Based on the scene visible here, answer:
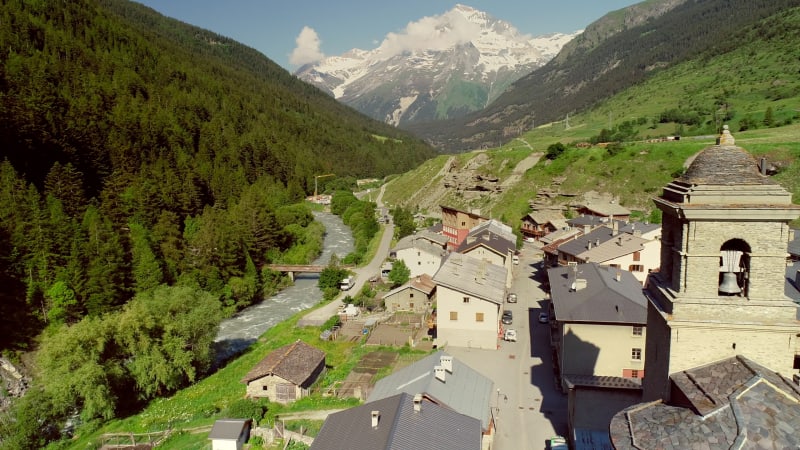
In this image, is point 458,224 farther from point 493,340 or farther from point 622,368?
point 622,368

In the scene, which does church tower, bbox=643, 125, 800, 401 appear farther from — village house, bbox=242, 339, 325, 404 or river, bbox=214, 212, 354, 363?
river, bbox=214, 212, 354, 363

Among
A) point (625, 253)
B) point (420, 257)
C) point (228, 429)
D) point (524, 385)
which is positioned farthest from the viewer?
point (420, 257)

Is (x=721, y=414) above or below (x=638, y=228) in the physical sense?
below

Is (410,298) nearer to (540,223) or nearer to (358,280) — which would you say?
(358,280)

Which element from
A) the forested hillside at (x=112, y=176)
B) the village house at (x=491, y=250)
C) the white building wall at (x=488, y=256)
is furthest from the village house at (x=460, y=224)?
the forested hillside at (x=112, y=176)

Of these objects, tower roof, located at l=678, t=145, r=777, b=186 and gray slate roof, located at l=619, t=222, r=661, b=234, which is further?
gray slate roof, located at l=619, t=222, r=661, b=234

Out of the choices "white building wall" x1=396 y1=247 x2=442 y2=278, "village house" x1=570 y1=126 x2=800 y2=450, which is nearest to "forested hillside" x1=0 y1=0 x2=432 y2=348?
"white building wall" x1=396 y1=247 x2=442 y2=278

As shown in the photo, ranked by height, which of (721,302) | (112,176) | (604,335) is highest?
(112,176)

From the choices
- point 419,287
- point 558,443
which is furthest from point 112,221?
point 558,443
